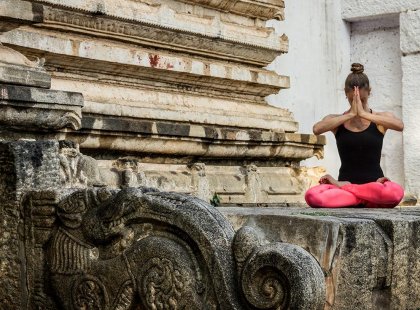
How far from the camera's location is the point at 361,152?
259 inches

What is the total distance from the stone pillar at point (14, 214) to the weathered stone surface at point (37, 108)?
0.32 metres

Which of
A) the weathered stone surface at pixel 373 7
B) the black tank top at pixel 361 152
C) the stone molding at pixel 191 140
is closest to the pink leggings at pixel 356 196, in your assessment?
the black tank top at pixel 361 152

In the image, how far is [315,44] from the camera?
10.5 meters

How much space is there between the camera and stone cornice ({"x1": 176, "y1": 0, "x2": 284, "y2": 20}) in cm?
791

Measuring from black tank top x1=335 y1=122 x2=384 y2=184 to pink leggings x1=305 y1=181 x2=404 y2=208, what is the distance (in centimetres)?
33

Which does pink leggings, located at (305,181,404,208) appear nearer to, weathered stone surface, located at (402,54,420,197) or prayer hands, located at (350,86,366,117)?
prayer hands, located at (350,86,366,117)

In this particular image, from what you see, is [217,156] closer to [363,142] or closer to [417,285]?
[363,142]

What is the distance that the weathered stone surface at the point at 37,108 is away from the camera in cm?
452

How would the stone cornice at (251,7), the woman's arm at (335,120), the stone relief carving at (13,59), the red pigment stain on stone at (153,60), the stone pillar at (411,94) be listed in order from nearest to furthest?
the stone relief carving at (13,59) < the woman's arm at (335,120) < the red pigment stain on stone at (153,60) < the stone cornice at (251,7) < the stone pillar at (411,94)

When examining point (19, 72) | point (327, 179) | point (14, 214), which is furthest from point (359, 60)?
point (14, 214)

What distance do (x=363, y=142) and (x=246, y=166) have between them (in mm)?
1466

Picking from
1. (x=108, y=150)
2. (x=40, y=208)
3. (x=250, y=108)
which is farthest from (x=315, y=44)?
(x=40, y=208)

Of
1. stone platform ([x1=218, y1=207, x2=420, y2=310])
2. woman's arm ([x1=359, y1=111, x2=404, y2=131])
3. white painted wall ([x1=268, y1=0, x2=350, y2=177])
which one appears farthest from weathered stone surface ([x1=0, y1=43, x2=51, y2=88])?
white painted wall ([x1=268, y1=0, x2=350, y2=177])

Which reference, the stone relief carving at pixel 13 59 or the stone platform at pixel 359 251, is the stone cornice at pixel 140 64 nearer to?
the stone relief carving at pixel 13 59
